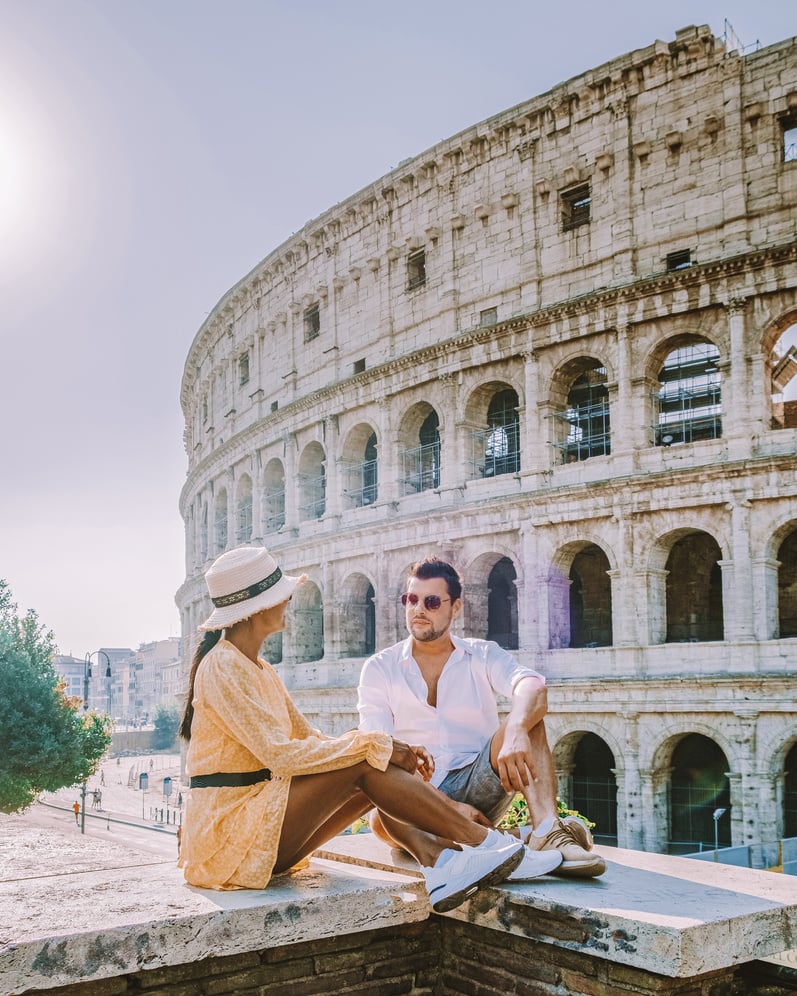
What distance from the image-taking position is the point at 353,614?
973 inches

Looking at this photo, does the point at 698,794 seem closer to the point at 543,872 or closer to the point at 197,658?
the point at 543,872

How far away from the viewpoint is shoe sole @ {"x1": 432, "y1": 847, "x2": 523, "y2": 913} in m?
3.51

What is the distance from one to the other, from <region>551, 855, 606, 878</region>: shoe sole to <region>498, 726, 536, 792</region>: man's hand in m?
0.36

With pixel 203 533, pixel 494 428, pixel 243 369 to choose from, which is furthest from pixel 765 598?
pixel 203 533

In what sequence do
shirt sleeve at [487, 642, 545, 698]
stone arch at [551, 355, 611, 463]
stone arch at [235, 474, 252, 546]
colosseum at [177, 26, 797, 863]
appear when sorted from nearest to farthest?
1. shirt sleeve at [487, 642, 545, 698]
2. colosseum at [177, 26, 797, 863]
3. stone arch at [551, 355, 611, 463]
4. stone arch at [235, 474, 252, 546]

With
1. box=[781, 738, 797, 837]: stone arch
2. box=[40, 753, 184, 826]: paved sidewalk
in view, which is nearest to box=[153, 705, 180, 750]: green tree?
box=[40, 753, 184, 826]: paved sidewalk

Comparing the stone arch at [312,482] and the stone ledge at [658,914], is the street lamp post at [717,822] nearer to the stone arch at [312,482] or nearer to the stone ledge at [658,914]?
the stone arch at [312,482]

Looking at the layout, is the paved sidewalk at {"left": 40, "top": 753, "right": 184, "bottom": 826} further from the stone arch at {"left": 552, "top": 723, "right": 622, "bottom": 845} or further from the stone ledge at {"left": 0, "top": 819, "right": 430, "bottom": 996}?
the stone ledge at {"left": 0, "top": 819, "right": 430, "bottom": 996}

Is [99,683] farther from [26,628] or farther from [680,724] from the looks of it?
[680,724]

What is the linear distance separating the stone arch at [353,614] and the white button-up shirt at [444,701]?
19454mm

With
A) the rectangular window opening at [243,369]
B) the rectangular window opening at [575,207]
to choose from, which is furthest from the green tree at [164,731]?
the rectangular window opening at [575,207]

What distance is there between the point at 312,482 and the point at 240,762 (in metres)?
23.1

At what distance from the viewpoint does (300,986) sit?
3350 mm

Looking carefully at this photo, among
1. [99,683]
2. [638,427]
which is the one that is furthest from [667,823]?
[99,683]
